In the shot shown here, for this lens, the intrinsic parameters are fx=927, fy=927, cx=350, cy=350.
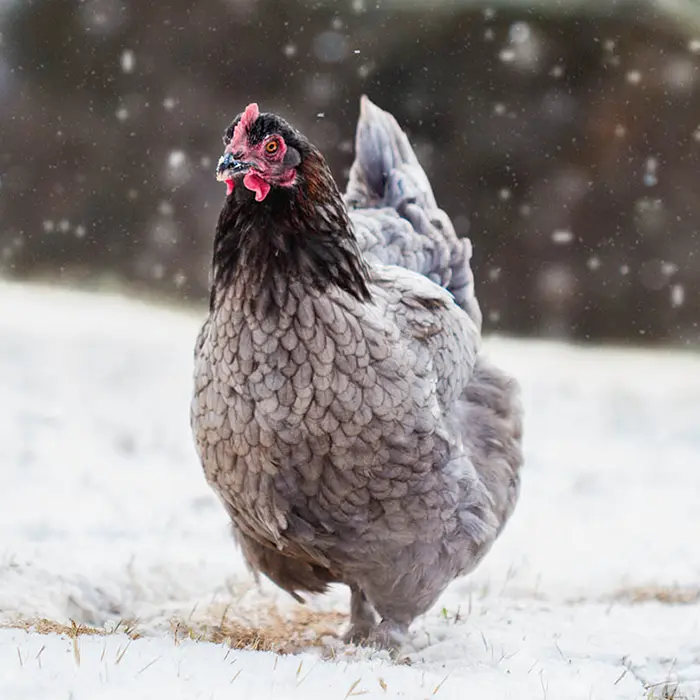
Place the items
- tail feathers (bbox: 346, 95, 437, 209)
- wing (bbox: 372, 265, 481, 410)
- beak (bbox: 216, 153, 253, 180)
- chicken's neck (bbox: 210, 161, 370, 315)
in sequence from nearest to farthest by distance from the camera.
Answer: beak (bbox: 216, 153, 253, 180), chicken's neck (bbox: 210, 161, 370, 315), wing (bbox: 372, 265, 481, 410), tail feathers (bbox: 346, 95, 437, 209)

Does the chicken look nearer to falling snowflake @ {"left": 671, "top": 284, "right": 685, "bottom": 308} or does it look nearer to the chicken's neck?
the chicken's neck

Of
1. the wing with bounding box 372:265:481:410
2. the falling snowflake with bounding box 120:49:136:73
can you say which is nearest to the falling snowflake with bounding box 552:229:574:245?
the falling snowflake with bounding box 120:49:136:73

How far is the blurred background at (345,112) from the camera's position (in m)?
8.36

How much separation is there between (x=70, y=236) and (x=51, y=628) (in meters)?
6.44

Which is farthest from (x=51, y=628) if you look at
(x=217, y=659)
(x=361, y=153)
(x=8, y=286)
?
(x=8, y=286)

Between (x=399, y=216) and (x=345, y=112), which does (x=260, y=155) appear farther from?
(x=345, y=112)

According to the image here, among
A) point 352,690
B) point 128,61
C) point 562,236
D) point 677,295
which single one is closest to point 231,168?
point 352,690

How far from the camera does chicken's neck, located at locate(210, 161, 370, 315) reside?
2.66 meters

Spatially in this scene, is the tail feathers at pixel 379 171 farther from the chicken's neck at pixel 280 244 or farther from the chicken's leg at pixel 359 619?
the chicken's leg at pixel 359 619

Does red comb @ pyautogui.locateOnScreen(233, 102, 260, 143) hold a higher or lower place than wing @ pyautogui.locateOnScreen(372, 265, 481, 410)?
higher

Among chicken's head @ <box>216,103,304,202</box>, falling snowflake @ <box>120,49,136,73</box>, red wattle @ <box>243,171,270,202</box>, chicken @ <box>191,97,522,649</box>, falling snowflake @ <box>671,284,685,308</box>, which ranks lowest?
chicken @ <box>191,97,522,649</box>

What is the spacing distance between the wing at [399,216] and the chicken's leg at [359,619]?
1.32 metres

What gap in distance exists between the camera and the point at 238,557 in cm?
479

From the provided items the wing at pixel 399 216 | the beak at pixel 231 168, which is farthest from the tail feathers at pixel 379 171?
the beak at pixel 231 168
